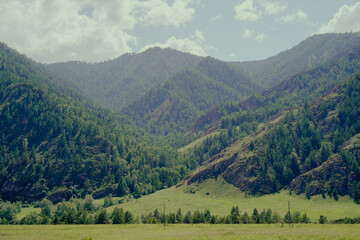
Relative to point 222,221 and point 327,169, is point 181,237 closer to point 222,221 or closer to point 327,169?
point 222,221

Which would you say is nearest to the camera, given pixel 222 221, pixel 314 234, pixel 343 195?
pixel 314 234

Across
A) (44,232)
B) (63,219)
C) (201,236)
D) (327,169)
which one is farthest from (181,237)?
(327,169)

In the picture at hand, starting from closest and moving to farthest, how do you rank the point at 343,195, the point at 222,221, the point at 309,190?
the point at 222,221 → the point at 343,195 → the point at 309,190

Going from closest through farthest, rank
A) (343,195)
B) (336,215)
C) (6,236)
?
(6,236) → (336,215) → (343,195)

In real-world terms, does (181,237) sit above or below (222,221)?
above

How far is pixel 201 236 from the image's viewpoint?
236ft

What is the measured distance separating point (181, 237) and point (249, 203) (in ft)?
415

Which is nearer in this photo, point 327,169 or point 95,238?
Result: point 95,238

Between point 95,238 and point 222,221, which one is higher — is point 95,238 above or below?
above

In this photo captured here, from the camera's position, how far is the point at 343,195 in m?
170

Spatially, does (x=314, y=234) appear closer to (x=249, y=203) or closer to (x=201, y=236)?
(x=201, y=236)

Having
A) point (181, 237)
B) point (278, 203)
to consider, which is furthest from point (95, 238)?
point (278, 203)

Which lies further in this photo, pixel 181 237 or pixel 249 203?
pixel 249 203

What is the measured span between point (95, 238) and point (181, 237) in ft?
69.8
